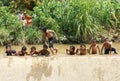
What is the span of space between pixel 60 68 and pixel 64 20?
7.32 m

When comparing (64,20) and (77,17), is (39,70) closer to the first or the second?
(77,17)

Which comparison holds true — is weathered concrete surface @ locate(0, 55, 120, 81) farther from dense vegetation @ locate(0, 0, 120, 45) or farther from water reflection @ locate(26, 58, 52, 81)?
dense vegetation @ locate(0, 0, 120, 45)

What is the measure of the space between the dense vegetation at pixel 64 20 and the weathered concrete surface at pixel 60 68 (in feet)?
20.0

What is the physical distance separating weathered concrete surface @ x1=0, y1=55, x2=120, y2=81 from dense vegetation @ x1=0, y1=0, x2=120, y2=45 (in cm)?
610

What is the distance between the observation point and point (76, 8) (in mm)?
16672

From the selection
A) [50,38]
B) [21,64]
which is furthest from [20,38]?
[21,64]

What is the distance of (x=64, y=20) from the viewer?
54.7 feet

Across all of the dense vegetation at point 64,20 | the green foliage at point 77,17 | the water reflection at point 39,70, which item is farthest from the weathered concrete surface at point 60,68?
the green foliage at point 77,17

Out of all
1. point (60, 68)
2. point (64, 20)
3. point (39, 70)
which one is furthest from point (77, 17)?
point (39, 70)

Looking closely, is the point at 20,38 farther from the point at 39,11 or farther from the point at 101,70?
the point at 101,70

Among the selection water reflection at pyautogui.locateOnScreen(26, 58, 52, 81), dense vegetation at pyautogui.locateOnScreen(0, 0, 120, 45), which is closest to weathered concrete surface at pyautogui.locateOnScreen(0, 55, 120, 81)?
water reflection at pyautogui.locateOnScreen(26, 58, 52, 81)

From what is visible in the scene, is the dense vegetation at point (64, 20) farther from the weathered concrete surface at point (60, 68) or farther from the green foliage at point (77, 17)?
the weathered concrete surface at point (60, 68)

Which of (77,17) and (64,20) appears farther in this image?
(64,20)

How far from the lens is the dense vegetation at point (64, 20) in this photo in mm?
15891
